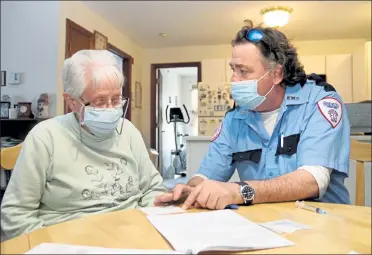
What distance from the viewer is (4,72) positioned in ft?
10.2

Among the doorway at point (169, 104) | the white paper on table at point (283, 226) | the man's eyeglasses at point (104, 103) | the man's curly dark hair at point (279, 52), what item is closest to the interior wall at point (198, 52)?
the doorway at point (169, 104)

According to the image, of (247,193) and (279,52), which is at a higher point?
(279,52)

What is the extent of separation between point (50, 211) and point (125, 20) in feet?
12.2

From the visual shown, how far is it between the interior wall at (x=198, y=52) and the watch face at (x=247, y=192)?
4.60 meters

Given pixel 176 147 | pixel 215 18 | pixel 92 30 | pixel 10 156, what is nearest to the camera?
pixel 10 156

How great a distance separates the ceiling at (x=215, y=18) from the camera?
3785mm

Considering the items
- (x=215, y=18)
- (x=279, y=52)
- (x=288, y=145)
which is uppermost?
(x=215, y=18)

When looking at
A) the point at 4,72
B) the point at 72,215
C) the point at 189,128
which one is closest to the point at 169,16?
the point at 4,72

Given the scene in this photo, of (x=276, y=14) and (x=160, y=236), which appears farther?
(x=276, y=14)

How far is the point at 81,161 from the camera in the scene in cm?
104

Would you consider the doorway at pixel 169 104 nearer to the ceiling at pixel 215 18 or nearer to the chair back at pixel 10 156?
the ceiling at pixel 215 18

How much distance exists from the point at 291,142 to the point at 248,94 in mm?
263

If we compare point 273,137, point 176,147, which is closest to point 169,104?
point 176,147

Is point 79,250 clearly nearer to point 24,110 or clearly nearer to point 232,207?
point 232,207
